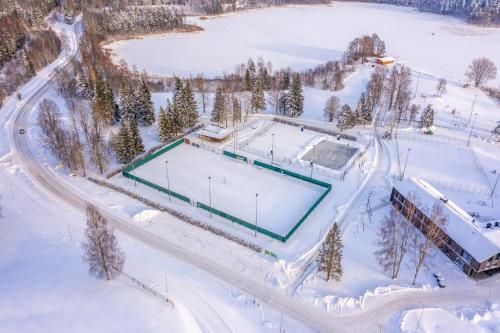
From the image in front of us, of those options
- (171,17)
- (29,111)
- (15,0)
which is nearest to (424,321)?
(29,111)

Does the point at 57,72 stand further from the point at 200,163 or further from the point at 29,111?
the point at 200,163

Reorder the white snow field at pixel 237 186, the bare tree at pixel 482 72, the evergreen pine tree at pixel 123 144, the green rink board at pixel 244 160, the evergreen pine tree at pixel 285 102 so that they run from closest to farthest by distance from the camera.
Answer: the green rink board at pixel 244 160 → the white snow field at pixel 237 186 → the evergreen pine tree at pixel 123 144 → the evergreen pine tree at pixel 285 102 → the bare tree at pixel 482 72

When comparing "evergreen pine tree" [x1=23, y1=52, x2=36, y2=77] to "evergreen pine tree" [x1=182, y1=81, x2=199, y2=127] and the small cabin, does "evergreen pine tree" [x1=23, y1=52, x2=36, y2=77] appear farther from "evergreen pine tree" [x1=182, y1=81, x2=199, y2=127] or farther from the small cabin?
the small cabin

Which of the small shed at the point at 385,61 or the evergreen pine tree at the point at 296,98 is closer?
the evergreen pine tree at the point at 296,98

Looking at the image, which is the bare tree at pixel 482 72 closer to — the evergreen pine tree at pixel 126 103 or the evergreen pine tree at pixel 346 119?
the evergreen pine tree at pixel 346 119

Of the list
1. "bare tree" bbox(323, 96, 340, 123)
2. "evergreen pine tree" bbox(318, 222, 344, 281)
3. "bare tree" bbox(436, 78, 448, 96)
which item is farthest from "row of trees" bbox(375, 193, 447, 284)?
"bare tree" bbox(436, 78, 448, 96)

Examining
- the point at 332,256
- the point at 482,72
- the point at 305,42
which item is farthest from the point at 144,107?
the point at 305,42

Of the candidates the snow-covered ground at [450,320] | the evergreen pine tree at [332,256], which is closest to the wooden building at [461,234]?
the snow-covered ground at [450,320]
